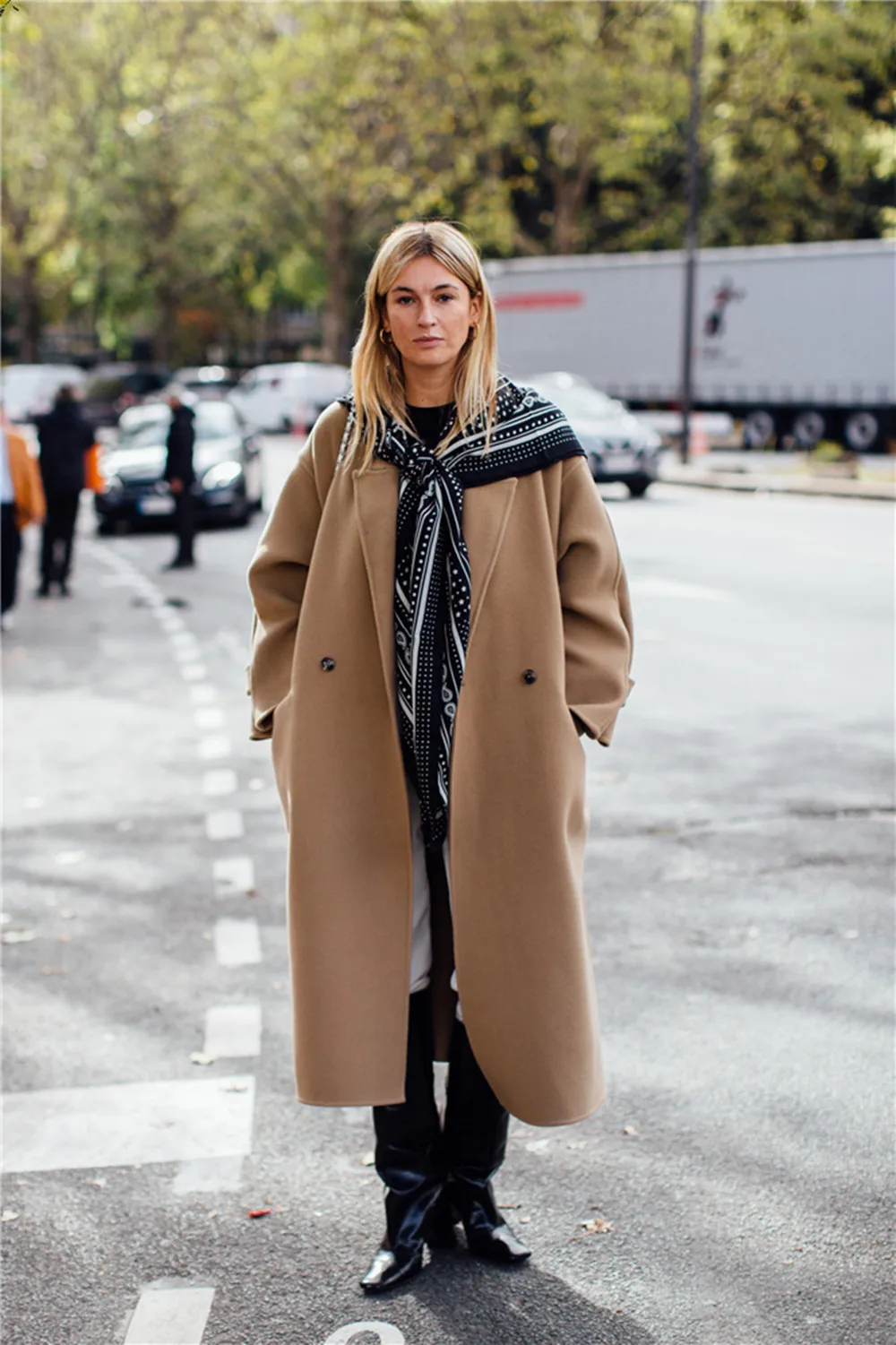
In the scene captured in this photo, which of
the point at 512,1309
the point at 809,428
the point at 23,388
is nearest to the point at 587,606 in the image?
the point at 512,1309

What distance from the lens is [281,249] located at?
175 ft

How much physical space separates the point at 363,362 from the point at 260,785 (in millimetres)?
4711

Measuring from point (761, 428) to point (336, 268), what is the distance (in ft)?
60.7

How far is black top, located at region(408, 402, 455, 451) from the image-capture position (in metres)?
3.22

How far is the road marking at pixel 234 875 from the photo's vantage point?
Result: 6121 mm

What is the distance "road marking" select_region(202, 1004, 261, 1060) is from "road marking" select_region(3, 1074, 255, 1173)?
188 millimetres

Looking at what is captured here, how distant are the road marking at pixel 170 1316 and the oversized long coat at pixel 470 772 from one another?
482 mm

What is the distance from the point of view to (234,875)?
6.32 metres

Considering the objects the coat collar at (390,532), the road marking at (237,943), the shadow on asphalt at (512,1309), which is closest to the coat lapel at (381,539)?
the coat collar at (390,532)

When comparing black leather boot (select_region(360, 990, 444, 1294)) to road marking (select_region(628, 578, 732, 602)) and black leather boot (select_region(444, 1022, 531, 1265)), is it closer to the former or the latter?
black leather boot (select_region(444, 1022, 531, 1265))

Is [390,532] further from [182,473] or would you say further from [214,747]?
[182,473]

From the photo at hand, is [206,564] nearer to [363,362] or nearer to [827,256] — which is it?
[363,362]

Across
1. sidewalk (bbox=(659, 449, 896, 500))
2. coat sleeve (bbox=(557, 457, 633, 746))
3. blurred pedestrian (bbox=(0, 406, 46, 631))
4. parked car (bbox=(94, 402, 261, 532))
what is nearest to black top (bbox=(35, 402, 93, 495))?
blurred pedestrian (bbox=(0, 406, 46, 631))

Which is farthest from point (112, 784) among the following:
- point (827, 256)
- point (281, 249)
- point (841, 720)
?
point (281, 249)
